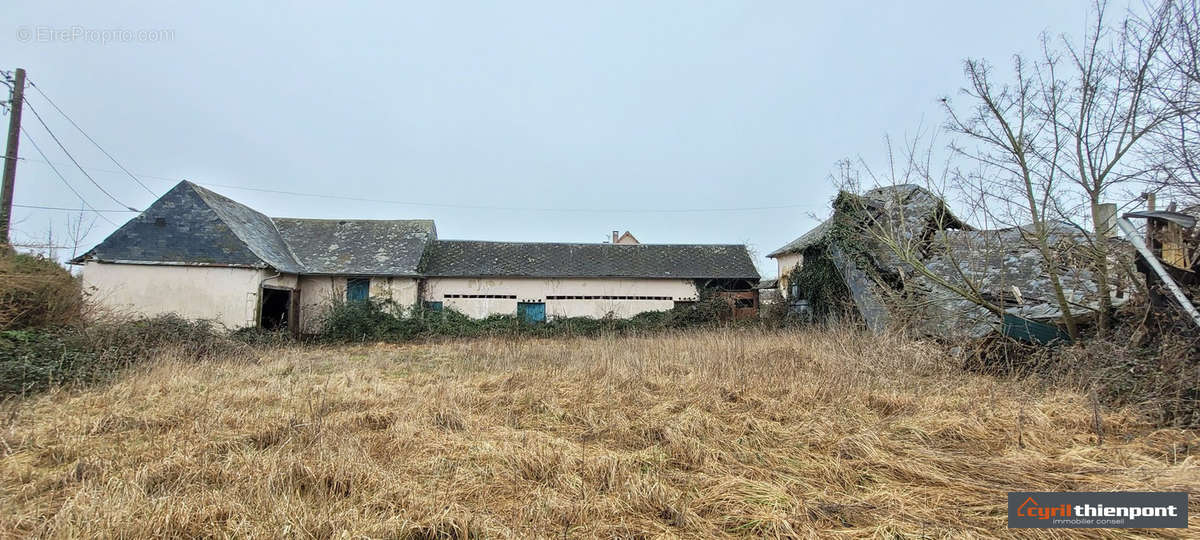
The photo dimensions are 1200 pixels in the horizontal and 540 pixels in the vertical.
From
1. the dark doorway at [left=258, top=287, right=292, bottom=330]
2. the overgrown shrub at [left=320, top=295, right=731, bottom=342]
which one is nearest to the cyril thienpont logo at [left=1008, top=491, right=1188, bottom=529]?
the overgrown shrub at [left=320, top=295, right=731, bottom=342]

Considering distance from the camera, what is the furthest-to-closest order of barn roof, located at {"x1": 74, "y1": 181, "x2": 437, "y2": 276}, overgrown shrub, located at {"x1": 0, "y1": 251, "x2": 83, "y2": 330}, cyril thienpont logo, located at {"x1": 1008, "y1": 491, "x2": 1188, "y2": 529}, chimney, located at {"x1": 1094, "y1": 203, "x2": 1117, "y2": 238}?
barn roof, located at {"x1": 74, "y1": 181, "x2": 437, "y2": 276}
overgrown shrub, located at {"x1": 0, "y1": 251, "x2": 83, "y2": 330}
chimney, located at {"x1": 1094, "y1": 203, "x2": 1117, "y2": 238}
cyril thienpont logo, located at {"x1": 1008, "y1": 491, "x2": 1188, "y2": 529}

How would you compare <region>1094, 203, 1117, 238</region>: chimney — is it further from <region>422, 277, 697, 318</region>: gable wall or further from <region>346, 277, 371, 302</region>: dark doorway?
<region>346, 277, 371, 302</region>: dark doorway

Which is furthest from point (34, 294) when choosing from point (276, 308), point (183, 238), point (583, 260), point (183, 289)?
point (583, 260)

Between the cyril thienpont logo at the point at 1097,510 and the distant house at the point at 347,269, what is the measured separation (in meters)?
17.3

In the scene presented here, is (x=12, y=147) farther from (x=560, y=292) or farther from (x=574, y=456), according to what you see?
(x=574, y=456)

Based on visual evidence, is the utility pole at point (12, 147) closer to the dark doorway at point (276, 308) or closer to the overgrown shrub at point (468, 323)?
the dark doorway at point (276, 308)

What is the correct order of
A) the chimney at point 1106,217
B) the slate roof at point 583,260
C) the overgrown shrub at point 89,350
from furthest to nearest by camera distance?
the slate roof at point 583,260, the overgrown shrub at point 89,350, the chimney at point 1106,217

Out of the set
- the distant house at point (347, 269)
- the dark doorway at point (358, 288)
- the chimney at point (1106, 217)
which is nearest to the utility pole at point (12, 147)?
the distant house at point (347, 269)

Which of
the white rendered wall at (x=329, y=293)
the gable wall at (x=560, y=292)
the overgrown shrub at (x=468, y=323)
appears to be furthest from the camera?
the gable wall at (x=560, y=292)

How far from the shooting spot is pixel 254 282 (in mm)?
15867

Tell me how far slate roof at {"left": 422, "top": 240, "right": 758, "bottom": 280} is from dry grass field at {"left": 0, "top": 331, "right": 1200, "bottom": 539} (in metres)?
13.0

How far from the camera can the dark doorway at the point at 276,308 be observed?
17297 millimetres

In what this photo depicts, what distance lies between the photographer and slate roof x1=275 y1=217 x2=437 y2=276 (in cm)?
1909

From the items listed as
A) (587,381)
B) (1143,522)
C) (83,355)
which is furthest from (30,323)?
(1143,522)
